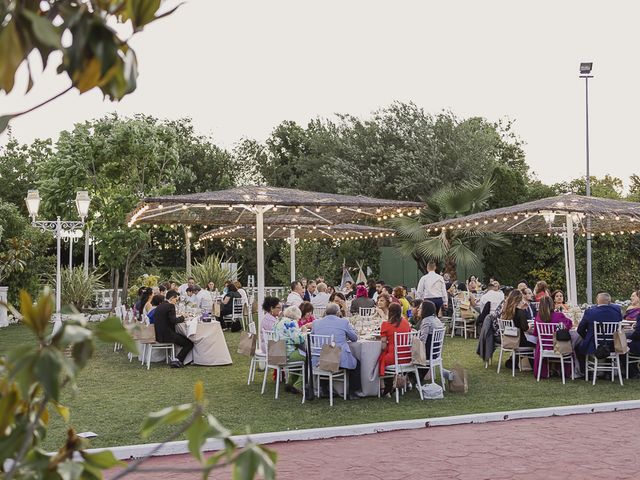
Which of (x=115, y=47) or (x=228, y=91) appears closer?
(x=115, y=47)

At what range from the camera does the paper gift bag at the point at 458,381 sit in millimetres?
9537

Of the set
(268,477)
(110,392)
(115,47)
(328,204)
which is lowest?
(110,392)

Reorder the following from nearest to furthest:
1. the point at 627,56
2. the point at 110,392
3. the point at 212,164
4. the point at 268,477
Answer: the point at 268,477, the point at 110,392, the point at 627,56, the point at 212,164

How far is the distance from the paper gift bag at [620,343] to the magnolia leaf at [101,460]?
9.91 metres

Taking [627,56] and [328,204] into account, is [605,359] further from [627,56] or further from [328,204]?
[627,56]

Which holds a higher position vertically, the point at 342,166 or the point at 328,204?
the point at 342,166

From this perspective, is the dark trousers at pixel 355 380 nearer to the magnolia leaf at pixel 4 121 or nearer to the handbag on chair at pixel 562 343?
the handbag on chair at pixel 562 343

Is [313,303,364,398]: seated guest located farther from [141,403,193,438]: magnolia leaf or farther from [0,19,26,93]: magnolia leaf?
[0,19,26,93]: magnolia leaf

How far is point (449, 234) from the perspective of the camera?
2161 centimetres

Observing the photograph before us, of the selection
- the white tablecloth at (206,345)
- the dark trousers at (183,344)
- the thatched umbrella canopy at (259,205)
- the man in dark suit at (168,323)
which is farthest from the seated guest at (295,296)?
the man in dark suit at (168,323)

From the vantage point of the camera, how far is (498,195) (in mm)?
25734

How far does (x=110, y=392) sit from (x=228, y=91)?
19.7m

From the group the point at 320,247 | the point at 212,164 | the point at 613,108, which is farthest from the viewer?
the point at 212,164

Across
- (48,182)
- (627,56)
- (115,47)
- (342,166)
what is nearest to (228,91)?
(342,166)
